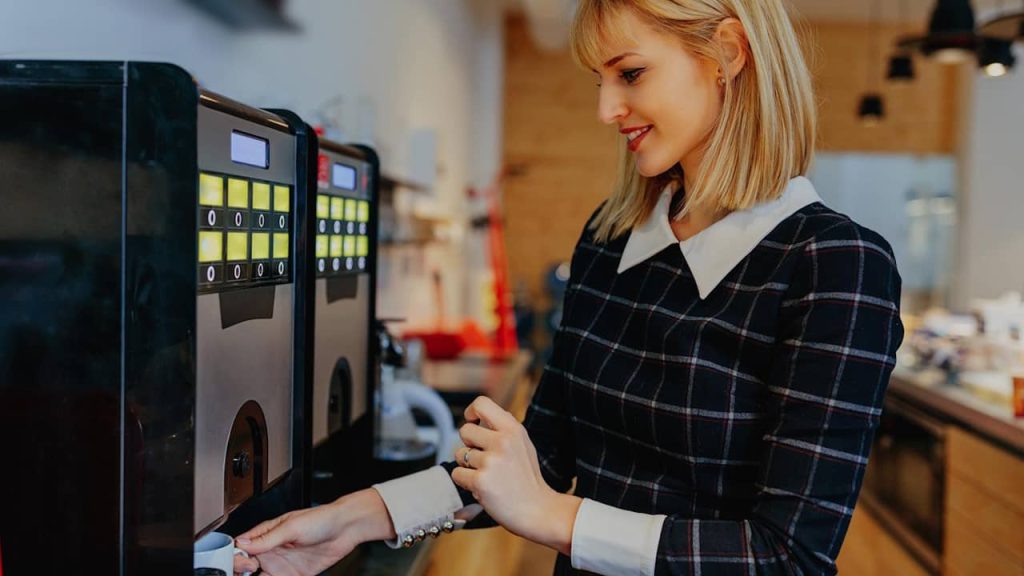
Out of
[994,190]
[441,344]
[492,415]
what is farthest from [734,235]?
[994,190]

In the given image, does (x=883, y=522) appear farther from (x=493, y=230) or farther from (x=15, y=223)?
(x=15, y=223)

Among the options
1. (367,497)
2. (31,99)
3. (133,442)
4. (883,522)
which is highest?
(31,99)

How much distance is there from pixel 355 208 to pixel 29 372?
1.92ft

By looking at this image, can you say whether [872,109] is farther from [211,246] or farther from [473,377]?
[211,246]

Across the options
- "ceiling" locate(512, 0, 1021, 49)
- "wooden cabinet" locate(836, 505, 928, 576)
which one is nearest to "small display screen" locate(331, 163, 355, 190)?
"wooden cabinet" locate(836, 505, 928, 576)

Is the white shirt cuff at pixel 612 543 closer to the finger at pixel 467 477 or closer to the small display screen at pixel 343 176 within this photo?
the finger at pixel 467 477

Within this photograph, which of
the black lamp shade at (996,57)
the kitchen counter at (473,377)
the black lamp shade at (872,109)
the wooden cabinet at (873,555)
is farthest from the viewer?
the black lamp shade at (872,109)

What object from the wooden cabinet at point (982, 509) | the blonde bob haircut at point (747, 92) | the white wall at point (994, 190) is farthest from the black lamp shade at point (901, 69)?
the blonde bob haircut at point (747, 92)

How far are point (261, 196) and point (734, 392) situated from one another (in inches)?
21.5

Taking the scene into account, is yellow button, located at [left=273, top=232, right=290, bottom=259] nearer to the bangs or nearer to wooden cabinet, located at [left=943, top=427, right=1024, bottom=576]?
the bangs

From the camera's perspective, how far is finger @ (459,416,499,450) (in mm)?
1155

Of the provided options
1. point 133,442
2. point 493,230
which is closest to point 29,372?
point 133,442

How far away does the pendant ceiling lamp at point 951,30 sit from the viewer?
4.63 m

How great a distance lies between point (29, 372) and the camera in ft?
3.02
